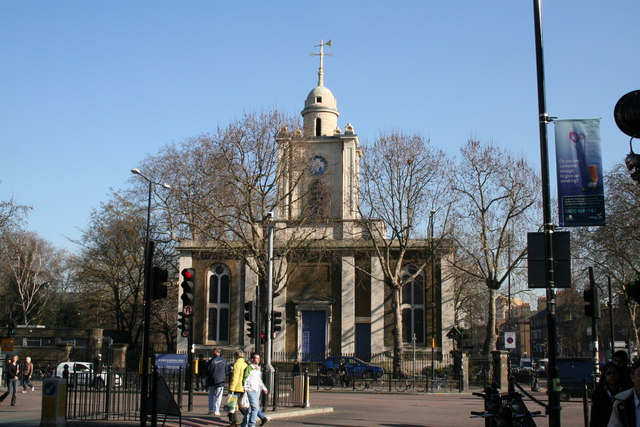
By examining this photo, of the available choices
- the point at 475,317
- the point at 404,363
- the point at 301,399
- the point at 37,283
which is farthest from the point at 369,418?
the point at 475,317

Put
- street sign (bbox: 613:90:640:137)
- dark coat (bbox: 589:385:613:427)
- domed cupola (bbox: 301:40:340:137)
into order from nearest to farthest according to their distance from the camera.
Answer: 1. street sign (bbox: 613:90:640:137)
2. dark coat (bbox: 589:385:613:427)
3. domed cupola (bbox: 301:40:340:137)

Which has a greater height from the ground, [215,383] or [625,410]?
[625,410]

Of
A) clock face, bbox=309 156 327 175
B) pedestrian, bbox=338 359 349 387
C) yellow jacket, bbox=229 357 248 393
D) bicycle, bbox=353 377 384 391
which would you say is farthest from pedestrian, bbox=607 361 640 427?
clock face, bbox=309 156 327 175

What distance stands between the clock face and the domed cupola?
2.49 metres

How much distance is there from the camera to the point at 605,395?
27.7ft

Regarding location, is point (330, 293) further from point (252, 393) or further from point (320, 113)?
point (252, 393)

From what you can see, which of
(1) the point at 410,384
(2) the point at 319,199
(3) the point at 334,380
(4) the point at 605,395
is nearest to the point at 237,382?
(4) the point at 605,395

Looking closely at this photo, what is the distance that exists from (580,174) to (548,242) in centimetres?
121

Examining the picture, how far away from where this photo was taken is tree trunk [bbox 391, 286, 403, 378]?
3988 centimetres

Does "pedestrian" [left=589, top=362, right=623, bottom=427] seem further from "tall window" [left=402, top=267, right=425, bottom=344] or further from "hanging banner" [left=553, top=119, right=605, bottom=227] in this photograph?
"tall window" [left=402, top=267, right=425, bottom=344]

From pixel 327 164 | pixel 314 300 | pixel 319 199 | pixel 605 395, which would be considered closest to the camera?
pixel 605 395

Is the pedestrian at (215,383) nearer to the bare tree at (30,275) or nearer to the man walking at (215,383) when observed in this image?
the man walking at (215,383)

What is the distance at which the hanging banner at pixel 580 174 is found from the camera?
11.8 meters

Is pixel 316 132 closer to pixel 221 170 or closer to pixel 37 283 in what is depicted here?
pixel 221 170
